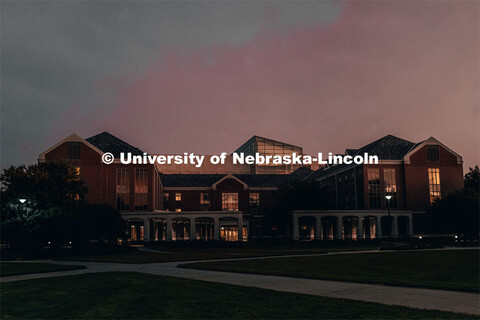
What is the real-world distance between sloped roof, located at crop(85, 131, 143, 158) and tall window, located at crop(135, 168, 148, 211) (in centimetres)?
384

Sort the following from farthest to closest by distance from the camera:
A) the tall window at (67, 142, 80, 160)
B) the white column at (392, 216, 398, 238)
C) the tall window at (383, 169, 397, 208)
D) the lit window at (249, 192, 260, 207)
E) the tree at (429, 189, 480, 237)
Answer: the lit window at (249, 192, 260, 207)
the tall window at (383, 169, 397, 208)
the tall window at (67, 142, 80, 160)
the white column at (392, 216, 398, 238)
the tree at (429, 189, 480, 237)

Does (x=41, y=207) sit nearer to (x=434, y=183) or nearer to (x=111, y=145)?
(x=111, y=145)

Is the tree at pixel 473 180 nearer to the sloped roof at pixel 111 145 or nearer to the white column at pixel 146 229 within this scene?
the white column at pixel 146 229

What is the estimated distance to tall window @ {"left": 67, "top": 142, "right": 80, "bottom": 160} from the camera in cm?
7275

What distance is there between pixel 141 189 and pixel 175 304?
64.6 meters

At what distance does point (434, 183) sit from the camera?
77000mm

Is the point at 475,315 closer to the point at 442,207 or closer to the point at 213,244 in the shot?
the point at 213,244

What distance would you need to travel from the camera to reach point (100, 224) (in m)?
53.8

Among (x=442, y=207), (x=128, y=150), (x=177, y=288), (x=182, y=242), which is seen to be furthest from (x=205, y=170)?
(x=177, y=288)

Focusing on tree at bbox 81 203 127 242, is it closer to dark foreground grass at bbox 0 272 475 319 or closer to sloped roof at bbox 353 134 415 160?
dark foreground grass at bbox 0 272 475 319

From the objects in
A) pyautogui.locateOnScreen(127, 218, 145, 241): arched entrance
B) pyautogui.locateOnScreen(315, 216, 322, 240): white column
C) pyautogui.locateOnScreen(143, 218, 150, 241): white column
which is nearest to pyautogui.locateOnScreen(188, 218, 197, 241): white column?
pyautogui.locateOnScreen(143, 218, 150, 241): white column

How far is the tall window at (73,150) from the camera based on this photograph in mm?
72750

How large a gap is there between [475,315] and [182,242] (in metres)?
59.9

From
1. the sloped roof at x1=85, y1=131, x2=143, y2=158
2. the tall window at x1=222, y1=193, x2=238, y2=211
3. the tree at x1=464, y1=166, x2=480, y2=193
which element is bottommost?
the tall window at x1=222, y1=193, x2=238, y2=211
